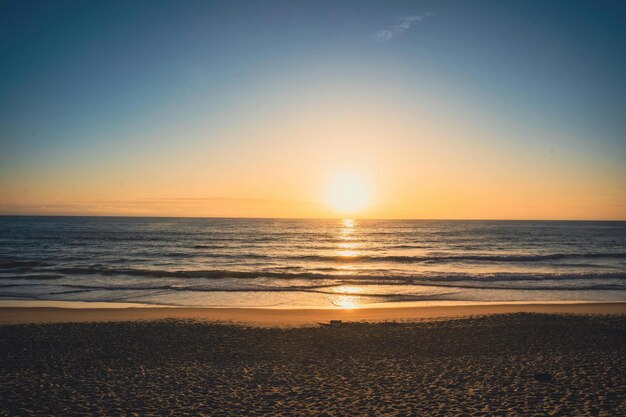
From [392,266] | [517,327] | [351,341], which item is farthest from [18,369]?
[392,266]

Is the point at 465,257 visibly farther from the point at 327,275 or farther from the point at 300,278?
the point at 300,278

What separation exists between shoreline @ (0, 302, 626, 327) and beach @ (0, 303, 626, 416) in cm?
22

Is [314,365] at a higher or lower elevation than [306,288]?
higher

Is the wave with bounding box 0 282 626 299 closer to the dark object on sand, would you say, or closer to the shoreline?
the shoreline

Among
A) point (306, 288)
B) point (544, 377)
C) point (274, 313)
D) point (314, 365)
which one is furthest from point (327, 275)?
point (544, 377)

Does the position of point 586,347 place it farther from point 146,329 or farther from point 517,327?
point 146,329

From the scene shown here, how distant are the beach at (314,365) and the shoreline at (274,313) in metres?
0.22

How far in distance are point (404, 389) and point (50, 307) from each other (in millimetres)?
16704

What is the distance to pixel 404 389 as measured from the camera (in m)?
8.07

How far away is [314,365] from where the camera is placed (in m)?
9.69

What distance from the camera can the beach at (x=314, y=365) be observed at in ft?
24.0

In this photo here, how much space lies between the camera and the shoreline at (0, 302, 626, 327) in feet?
49.5

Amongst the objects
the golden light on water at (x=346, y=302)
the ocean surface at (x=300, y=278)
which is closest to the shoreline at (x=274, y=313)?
the golden light on water at (x=346, y=302)

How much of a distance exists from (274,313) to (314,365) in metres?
7.35
